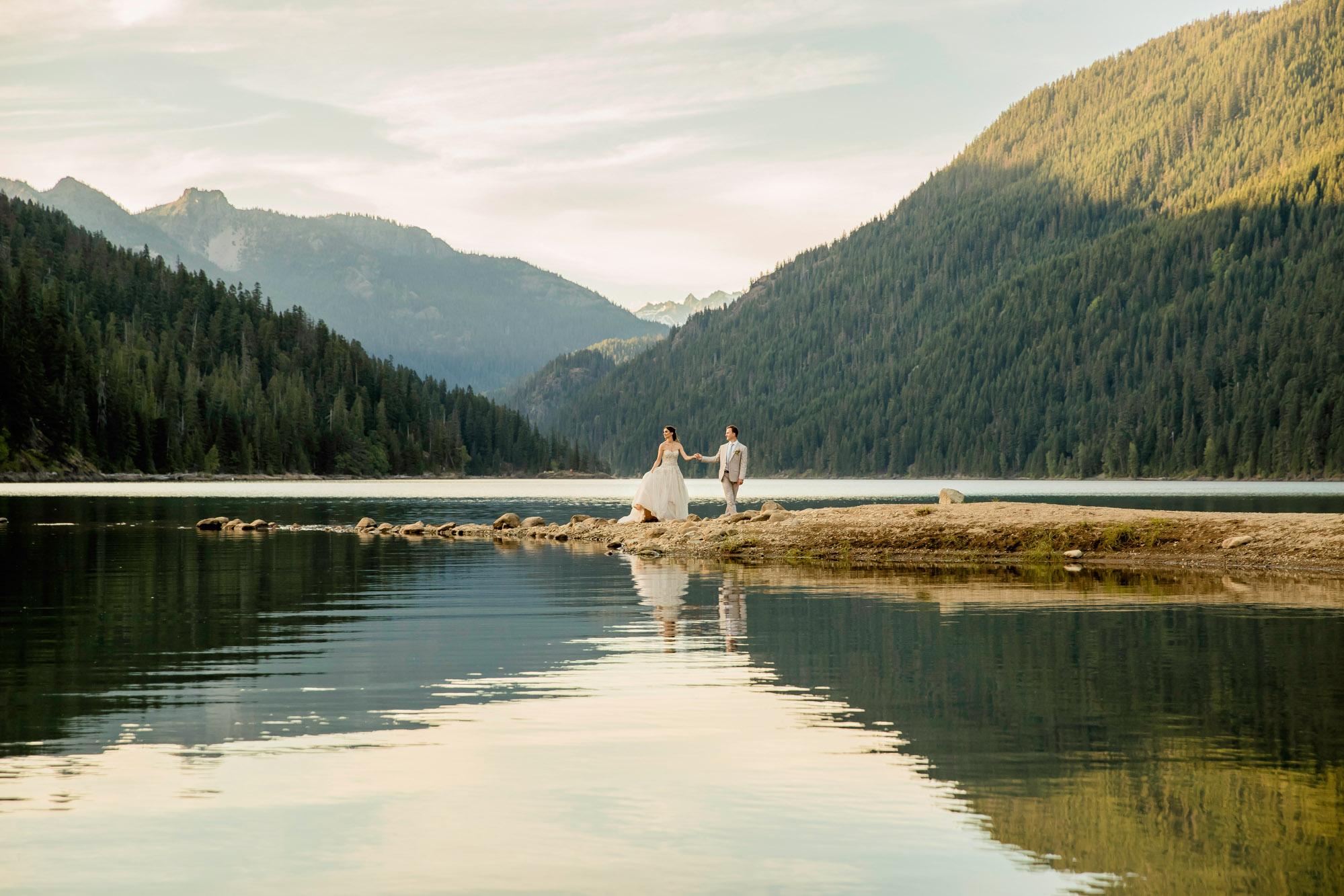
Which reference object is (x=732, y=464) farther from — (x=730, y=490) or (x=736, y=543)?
(x=736, y=543)

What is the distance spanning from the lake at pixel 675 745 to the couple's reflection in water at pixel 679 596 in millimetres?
172

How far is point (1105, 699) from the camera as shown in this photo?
1321 cm

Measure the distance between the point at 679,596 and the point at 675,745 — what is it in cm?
1319

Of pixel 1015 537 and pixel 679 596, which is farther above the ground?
pixel 1015 537

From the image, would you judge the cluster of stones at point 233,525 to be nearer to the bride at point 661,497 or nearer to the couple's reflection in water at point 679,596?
the bride at point 661,497

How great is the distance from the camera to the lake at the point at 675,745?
26.1 feet

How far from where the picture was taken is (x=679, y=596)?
24.4 m

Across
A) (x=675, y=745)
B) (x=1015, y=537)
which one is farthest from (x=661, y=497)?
(x=675, y=745)

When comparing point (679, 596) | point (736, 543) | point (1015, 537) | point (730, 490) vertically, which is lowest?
point (679, 596)

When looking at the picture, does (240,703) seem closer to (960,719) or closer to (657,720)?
(657,720)

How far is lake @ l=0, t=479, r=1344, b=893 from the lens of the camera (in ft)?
26.1

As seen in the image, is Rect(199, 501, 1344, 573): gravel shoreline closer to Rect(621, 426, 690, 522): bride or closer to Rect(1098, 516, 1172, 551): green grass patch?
Rect(1098, 516, 1172, 551): green grass patch

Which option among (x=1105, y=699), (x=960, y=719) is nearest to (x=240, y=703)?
(x=960, y=719)

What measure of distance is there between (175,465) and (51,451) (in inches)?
1024
